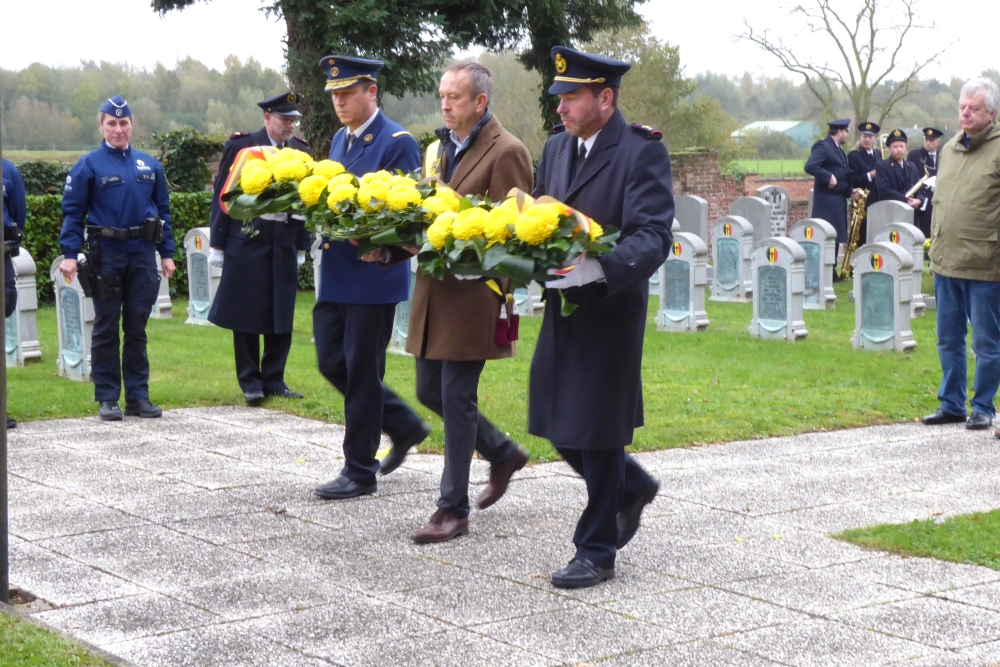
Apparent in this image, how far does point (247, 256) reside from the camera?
8797mm

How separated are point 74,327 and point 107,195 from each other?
8.02 feet

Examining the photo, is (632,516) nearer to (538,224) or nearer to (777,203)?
(538,224)

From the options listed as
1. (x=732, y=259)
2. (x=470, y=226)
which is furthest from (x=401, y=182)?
(x=732, y=259)

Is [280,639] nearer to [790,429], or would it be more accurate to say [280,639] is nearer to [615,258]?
[615,258]

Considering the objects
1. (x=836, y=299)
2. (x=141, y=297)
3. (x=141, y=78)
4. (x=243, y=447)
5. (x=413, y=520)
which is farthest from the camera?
(x=141, y=78)

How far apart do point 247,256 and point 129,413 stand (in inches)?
52.7

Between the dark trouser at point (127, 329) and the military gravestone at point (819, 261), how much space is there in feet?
29.7

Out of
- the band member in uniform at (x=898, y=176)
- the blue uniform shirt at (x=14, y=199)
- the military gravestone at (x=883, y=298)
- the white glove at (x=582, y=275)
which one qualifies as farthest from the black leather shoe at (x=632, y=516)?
the band member in uniform at (x=898, y=176)

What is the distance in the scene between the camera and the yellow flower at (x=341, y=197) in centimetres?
481

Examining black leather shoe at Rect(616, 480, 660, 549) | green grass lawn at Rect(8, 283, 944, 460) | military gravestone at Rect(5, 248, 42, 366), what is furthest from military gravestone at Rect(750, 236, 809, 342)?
black leather shoe at Rect(616, 480, 660, 549)

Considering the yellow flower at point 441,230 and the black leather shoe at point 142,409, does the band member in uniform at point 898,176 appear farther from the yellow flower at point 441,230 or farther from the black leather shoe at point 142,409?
the yellow flower at point 441,230

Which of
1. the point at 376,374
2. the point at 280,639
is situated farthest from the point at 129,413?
the point at 280,639

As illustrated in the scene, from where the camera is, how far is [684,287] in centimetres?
1333

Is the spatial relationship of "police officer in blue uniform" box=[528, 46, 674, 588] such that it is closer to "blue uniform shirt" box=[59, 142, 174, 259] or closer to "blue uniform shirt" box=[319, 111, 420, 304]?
"blue uniform shirt" box=[319, 111, 420, 304]
